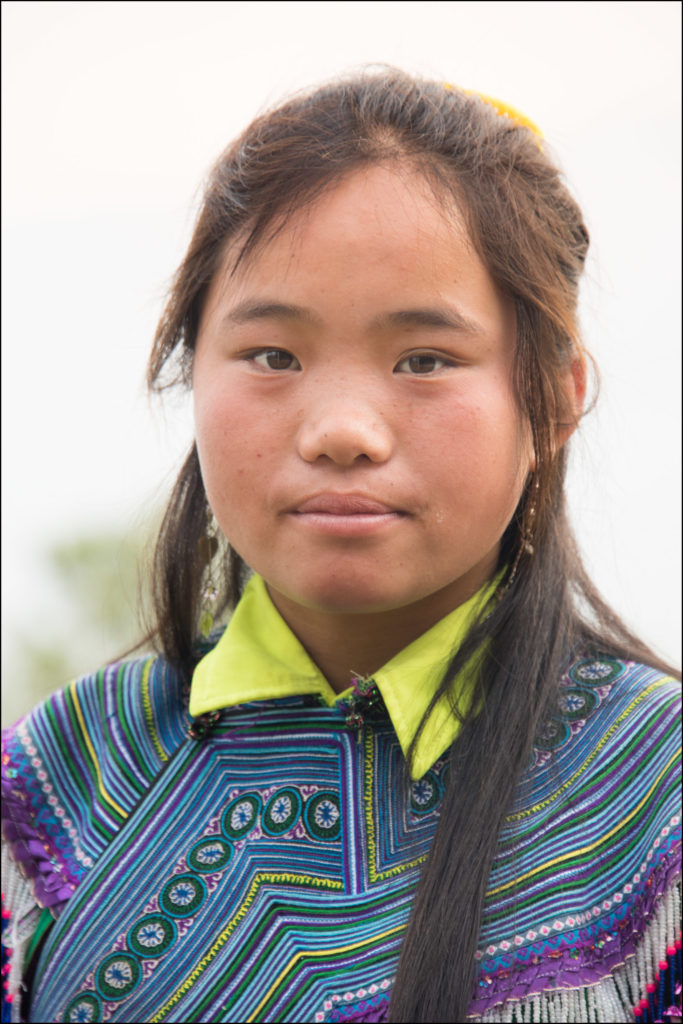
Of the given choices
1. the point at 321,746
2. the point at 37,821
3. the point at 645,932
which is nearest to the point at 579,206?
the point at 321,746

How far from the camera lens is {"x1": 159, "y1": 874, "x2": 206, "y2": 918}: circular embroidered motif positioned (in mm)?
1610

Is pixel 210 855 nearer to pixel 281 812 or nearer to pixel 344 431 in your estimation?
pixel 281 812

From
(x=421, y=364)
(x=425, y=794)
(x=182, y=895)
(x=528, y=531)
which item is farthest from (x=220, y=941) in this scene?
(x=421, y=364)

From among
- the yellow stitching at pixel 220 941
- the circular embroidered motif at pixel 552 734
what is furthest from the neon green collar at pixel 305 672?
Answer: the yellow stitching at pixel 220 941

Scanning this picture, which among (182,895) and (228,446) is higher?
(228,446)

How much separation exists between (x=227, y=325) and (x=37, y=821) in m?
0.81

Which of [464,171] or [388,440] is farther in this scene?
[464,171]

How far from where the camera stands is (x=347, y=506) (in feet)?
4.68

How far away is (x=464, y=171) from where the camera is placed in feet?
5.11

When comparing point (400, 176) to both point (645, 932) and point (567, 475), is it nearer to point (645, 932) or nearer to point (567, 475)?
point (567, 475)

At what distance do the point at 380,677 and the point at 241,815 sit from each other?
284 mm

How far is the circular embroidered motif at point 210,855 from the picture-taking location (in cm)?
163

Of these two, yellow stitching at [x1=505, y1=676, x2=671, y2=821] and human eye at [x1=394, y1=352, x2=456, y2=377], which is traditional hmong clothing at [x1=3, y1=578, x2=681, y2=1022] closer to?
yellow stitching at [x1=505, y1=676, x2=671, y2=821]

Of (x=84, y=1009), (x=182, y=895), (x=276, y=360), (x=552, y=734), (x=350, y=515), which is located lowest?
(x=84, y=1009)
